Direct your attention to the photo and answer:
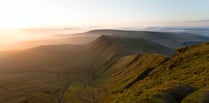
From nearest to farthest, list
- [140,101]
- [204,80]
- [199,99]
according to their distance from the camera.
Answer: [199,99], [140,101], [204,80]

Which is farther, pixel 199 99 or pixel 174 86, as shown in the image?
pixel 174 86

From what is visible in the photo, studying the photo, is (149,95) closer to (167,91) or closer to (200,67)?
(167,91)

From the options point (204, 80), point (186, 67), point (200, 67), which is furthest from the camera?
point (186, 67)

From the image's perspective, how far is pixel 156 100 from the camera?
77438mm

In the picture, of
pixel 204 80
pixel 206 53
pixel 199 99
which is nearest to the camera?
pixel 199 99

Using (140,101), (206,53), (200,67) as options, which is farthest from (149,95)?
(206,53)

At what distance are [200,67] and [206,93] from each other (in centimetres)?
5270

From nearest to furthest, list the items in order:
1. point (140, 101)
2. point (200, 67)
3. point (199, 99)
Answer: point (199, 99)
point (140, 101)
point (200, 67)

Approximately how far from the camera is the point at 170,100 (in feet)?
261

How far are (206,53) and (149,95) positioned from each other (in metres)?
87.7

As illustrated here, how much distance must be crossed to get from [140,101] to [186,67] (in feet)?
245

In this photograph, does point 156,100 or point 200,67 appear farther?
point 200,67

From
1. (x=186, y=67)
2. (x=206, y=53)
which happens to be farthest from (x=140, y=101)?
(x=206, y=53)

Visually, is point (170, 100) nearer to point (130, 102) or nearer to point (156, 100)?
point (156, 100)
